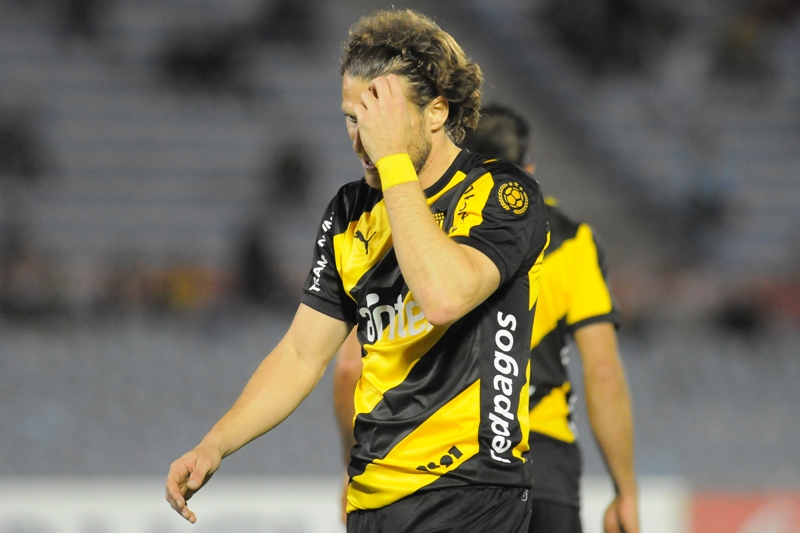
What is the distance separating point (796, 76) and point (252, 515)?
798 cm

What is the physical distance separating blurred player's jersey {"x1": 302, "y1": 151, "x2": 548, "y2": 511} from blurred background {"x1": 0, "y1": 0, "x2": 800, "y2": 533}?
216 inches

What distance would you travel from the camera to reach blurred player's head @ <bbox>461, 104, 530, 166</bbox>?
117 inches

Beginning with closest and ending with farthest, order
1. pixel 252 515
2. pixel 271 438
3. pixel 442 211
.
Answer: pixel 442 211 → pixel 252 515 → pixel 271 438

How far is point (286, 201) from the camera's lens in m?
9.24

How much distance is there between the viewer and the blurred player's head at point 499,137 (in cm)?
296

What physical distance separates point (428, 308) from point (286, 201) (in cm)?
755

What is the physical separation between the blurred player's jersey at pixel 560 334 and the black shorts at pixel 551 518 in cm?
2

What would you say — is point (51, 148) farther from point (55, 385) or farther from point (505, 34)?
point (505, 34)

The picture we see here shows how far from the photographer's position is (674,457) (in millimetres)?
7598

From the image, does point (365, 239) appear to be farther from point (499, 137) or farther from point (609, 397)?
point (609, 397)

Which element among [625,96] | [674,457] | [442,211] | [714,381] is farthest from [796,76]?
[442,211]

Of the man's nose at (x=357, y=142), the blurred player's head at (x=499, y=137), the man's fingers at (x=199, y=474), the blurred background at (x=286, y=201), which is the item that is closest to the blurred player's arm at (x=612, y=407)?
the blurred player's head at (x=499, y=137)

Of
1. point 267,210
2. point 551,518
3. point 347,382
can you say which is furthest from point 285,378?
point 267,210

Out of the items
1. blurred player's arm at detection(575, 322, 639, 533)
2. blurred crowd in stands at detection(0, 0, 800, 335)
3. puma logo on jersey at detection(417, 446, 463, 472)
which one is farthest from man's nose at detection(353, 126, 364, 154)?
blurred crowd in stands at detection(0, 0, 800, 335)
